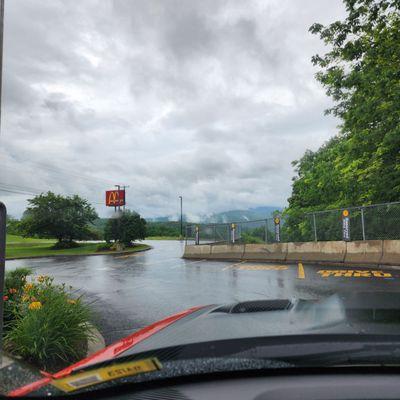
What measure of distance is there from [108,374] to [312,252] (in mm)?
15300

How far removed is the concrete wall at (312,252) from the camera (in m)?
13.1

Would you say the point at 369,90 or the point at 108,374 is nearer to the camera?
the point at 108,374

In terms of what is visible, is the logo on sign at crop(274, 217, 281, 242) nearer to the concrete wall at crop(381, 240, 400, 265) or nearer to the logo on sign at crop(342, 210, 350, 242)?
the logo on sign at crop(342, 210, 350, 242)

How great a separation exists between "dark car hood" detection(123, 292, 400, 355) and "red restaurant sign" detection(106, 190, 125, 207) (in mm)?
39858

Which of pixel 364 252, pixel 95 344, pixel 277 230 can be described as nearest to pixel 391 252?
pixel 364 252

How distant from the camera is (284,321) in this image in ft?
5.36

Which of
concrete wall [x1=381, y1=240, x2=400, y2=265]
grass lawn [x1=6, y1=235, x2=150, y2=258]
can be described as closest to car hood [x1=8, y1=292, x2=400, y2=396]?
concrete wall [x1=381, y1=240, x2=400, y2=265]

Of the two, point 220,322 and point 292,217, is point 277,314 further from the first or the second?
point 292,217

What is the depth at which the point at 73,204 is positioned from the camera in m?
44.8

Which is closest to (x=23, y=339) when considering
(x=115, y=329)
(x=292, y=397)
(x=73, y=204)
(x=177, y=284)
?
(x=115, y=329)

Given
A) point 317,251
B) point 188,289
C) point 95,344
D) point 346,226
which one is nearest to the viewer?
point 95,344

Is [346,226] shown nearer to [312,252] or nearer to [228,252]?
[312,252]

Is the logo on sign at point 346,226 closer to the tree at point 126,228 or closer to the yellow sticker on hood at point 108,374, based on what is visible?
the yellow sticker on hood at point 108,374

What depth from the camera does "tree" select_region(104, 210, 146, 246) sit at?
38.8m
